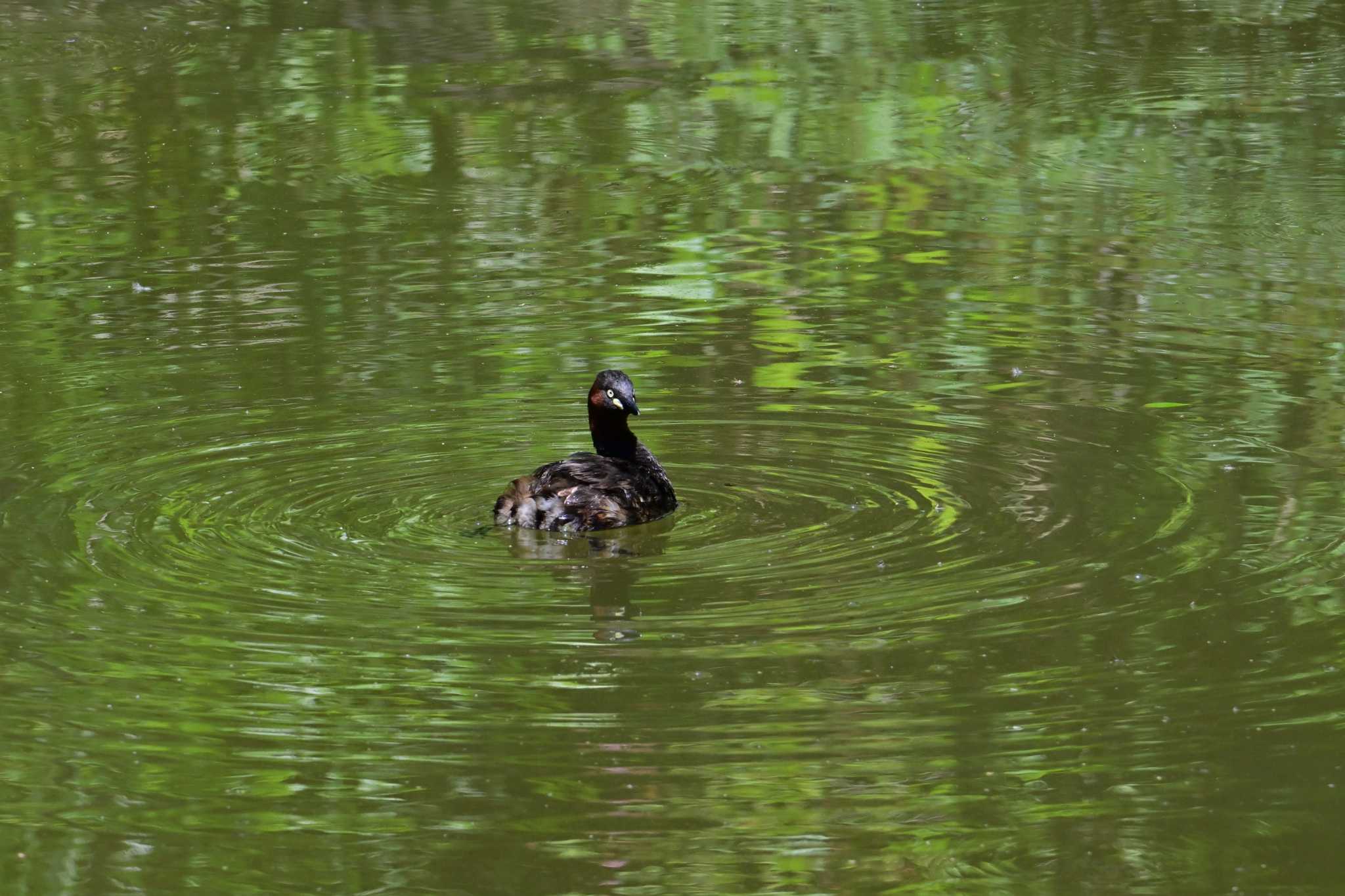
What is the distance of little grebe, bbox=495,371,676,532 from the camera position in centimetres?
912

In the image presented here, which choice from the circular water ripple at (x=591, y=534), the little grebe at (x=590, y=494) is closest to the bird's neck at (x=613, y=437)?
the little grebe at (x=590, y=494)

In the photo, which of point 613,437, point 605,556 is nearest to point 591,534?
point 605,556

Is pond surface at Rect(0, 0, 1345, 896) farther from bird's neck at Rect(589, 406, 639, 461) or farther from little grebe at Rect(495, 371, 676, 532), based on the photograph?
bird's neck at Rect(589, 406, 639, 461)

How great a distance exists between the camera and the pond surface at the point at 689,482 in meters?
6.35

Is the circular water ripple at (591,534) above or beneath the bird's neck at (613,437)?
beneath

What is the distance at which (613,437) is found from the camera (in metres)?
9.59

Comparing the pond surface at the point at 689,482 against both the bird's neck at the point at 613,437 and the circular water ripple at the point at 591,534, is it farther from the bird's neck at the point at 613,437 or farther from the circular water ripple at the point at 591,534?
the bird's neck at the point at 613,437

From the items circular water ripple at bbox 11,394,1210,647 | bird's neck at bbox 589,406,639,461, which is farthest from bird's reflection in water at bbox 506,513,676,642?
bird's neck at bbox 589,406,639,461

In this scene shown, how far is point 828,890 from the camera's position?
19.4 feet

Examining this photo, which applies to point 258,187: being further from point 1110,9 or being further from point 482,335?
point 1110,9

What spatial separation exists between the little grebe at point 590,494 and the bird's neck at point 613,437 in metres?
0.13

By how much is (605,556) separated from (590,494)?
0.38 m

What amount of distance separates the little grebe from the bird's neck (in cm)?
13

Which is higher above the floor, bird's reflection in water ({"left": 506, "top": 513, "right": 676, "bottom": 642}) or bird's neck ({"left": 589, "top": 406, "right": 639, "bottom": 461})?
bird's neck ({"left": 589, "top": 406, "right": 639, "bottom": 461})
